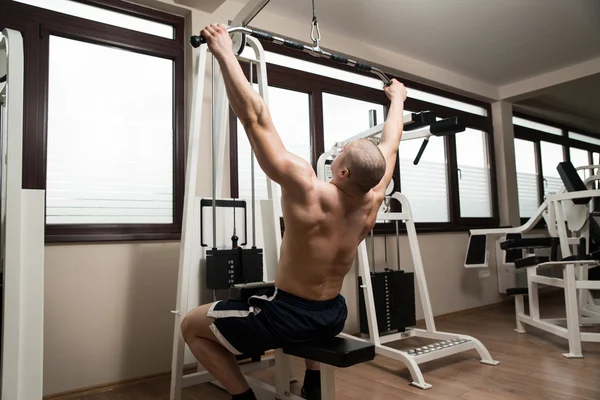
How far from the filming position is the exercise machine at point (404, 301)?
2295 millimetres

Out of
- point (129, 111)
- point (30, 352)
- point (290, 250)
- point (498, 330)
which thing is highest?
point (129, 111)

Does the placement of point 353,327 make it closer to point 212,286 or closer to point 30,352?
point 212,286

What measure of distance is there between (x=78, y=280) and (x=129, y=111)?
1.02m

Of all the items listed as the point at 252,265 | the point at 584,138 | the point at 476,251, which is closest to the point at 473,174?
the point at 476,251

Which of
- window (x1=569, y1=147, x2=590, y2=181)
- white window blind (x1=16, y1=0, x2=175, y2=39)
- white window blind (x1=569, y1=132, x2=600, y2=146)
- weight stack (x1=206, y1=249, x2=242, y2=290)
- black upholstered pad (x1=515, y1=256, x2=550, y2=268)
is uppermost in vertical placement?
white window blind (x1=16, y1=0, x2=175, y2=39)

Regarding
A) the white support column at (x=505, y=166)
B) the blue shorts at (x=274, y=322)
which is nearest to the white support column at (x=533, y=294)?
the white support column at (x=505, y=166)

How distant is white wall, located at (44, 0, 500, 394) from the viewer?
89.4 inches

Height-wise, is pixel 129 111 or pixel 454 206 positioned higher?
pixel 129 111

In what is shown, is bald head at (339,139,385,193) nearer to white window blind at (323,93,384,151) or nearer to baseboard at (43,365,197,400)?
baseboard at (43,365,197,400)

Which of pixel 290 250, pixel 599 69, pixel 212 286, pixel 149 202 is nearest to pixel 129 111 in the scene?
pixel 149 202

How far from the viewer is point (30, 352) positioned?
134cm

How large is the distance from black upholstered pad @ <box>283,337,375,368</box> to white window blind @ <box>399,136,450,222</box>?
267 cm

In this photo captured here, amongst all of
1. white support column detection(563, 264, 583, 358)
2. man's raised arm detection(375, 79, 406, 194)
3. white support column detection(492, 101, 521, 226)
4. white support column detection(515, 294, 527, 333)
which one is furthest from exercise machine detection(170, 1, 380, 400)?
white support column detection(492, 101, 521, 226)

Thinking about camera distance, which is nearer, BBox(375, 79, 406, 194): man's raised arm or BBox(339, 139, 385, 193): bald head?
BBox(339, 139, 385, 193): bald head
